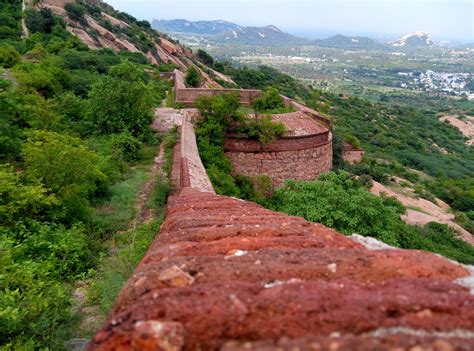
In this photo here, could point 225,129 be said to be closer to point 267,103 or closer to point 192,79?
point 267,103

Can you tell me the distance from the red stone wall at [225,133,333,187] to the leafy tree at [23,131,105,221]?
298 inches

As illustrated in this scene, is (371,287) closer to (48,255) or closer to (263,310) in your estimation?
(263,310)

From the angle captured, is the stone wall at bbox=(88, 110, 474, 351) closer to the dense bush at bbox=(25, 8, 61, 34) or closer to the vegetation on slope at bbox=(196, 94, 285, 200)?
the vegetation on slope at bbox=(196, 94, 285, 200)

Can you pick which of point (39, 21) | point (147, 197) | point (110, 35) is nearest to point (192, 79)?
point (39, 21)

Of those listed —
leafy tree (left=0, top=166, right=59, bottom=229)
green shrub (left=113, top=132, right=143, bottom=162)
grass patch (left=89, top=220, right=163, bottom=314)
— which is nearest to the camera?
grass patch (left=89, top=220, right=163, bottom=314)

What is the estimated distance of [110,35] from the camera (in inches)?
1508

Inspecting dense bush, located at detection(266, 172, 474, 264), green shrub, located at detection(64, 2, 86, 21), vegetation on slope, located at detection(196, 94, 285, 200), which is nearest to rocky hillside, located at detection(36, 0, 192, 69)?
green shrub, located at detection(64, 2, 86, 21)

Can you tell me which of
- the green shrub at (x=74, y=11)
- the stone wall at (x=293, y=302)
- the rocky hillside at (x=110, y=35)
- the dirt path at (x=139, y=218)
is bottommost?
the dirt path at (x=139, y=218)

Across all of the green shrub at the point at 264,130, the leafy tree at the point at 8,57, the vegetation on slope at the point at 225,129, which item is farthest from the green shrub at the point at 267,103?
the leafy tree at the point at 8,57

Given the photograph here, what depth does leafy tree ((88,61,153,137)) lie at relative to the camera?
571 inches

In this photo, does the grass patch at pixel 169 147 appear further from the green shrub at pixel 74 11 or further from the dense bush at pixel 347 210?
the green shrub at pixel 74 11

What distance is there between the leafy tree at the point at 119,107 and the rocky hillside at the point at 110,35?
2115cm

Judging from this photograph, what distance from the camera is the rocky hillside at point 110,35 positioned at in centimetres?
3675

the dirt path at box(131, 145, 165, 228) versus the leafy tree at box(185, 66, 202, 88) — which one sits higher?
the leafy tree at box(185, 66, 202, 88)
